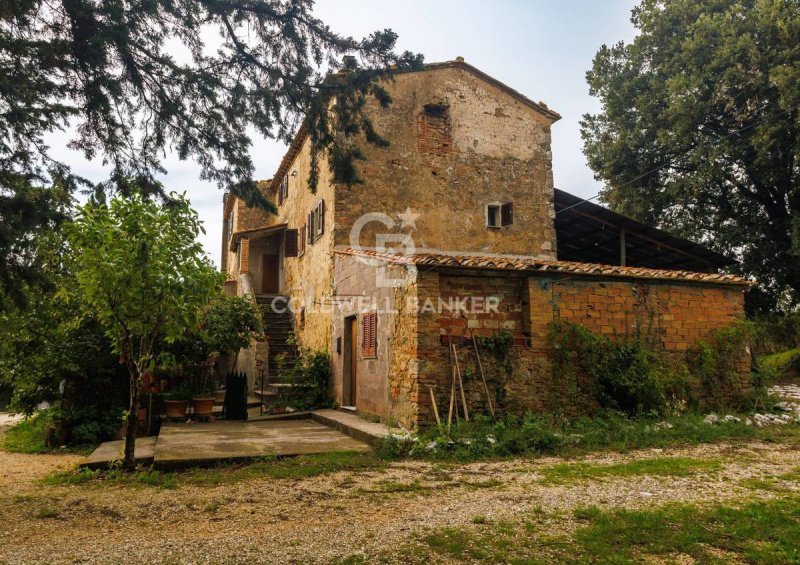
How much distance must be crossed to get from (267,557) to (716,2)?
20.9 meters

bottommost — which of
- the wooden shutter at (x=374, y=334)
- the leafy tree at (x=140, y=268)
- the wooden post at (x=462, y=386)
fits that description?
the wooden post at (x=462, y=386)

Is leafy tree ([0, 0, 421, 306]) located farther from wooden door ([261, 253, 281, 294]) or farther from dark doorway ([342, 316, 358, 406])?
wooden door ([261, 253, 281, 294])

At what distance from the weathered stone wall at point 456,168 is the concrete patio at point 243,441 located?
15.1 feet

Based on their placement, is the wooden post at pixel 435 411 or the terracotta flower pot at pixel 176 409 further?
the terracotta flower pot at pixel 176 409

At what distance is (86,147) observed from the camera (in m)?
6.44

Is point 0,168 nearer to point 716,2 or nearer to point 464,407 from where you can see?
point 464,407

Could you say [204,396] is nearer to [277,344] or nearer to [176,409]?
[176,409]

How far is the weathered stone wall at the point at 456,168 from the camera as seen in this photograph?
13.5 meters

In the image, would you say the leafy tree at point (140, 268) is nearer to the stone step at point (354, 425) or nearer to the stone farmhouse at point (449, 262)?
the stone farmhouse at point (449, 262)

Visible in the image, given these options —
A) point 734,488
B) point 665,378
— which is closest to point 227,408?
point 665,378

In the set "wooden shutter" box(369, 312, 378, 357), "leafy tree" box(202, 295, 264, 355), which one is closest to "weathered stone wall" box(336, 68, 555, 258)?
"leafy tree" box(202, 295, 264, 355)

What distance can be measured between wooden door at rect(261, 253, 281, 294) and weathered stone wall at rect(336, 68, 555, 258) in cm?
695

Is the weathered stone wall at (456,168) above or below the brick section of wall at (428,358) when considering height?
above

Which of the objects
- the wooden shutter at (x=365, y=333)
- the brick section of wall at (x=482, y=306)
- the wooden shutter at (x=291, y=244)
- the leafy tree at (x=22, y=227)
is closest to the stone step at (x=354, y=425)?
the wooden shutter at (x=365, y=333)
